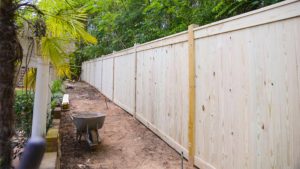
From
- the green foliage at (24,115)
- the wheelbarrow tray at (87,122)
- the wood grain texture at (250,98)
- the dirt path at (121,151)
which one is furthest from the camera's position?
the wheelbarrow tray at (87,122)

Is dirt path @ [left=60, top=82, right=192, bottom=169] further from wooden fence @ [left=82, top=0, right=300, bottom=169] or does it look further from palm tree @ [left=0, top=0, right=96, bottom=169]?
palm tree @ [left=0, top=0, right=96, bottom=169]

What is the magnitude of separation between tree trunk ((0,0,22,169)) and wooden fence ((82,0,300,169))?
2175mm

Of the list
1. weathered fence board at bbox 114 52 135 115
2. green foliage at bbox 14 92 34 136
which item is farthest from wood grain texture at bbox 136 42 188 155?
green foliage at bbox 14 92 34 136

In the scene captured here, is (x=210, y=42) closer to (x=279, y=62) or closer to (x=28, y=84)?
(x=279, y=62)

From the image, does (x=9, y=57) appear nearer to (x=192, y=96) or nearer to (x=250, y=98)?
(x=250, y=98)

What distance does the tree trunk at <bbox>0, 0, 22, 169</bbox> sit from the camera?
88.2 inches

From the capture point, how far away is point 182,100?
423cm

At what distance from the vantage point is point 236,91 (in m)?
2.88

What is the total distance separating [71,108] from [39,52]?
571 cm

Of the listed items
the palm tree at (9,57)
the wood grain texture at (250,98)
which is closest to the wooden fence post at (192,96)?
the wood grain texture at (250,98)

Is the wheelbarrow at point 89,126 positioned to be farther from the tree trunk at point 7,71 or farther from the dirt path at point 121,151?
the tree trunk at point 7,71

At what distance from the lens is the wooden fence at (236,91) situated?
219 centimetres

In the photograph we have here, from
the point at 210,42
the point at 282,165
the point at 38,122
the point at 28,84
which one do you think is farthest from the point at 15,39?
the point at 282,165

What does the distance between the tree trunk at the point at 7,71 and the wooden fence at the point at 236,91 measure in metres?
2.17
